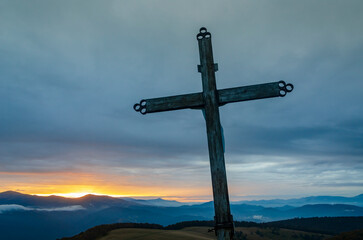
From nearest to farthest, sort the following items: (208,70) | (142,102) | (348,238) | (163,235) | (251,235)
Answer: (208,70) < (142,102) < (348,238) < (163,235) < (251,235)

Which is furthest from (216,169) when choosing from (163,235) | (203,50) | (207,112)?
(163,235)

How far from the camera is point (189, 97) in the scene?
619 cm

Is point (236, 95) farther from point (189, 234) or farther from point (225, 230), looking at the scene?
point (189, 234)

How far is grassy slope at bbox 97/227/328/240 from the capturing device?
21609 mm

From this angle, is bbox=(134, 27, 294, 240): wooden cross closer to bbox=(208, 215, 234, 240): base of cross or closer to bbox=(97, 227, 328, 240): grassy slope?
→ bbox=(208, 215, 234, 240): base of cross

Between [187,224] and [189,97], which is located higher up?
[189,97]

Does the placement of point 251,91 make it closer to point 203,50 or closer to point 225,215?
point 203,50

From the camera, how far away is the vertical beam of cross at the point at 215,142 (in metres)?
5.12

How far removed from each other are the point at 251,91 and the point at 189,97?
4.70 feet

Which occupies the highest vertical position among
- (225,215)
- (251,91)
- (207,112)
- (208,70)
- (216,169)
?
(208,70)

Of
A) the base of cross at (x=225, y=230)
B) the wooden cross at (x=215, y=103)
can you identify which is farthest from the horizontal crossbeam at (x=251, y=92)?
the base of cross at (x=225, y=230)

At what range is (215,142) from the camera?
18.2 ft

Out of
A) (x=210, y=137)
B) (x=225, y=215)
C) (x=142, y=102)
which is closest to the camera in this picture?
(x=225, y=215)

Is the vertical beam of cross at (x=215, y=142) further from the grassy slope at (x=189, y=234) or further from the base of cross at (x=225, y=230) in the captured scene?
the grassy slope at (x=189, y=234)
